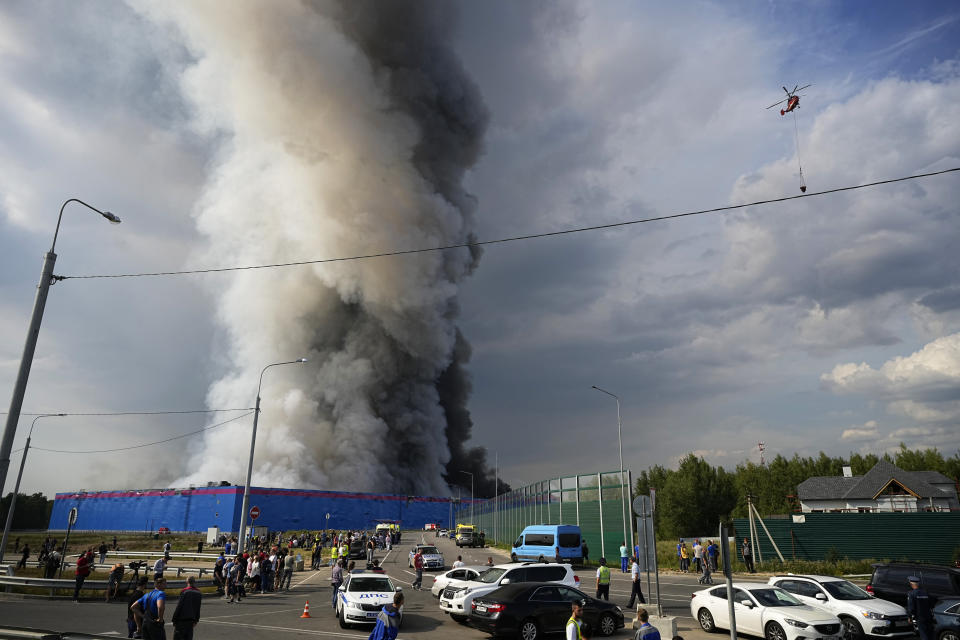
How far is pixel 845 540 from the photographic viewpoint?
28938 mm

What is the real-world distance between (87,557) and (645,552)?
59.4 feet

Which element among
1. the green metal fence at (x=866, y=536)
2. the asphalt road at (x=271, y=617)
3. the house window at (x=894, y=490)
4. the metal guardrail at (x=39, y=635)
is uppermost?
the house window at (x=894, y=490)

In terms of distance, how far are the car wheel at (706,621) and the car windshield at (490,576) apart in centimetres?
517

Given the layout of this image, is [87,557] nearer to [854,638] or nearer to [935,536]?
[854,638]

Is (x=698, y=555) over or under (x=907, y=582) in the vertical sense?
under

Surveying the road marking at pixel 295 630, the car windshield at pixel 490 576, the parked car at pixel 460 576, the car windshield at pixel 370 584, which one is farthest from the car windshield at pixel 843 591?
the road marking at pixel 295 630

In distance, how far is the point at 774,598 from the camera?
1313cm

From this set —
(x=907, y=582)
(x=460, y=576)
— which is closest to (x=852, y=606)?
(x=907, y=582)

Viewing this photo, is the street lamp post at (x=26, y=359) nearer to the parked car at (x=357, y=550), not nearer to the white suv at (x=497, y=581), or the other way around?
the white suv at (x=497, y=581)

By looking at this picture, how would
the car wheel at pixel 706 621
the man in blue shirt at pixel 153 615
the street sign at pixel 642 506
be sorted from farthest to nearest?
the street sign at pixel 642 506, the car wheel at pixel 706 621, the man in blue shirt at pixel 153 615

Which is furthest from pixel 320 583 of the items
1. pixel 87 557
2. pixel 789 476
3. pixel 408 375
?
pixel 789 476

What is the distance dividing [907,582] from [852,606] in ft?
12.4

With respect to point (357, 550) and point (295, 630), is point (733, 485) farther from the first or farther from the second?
point (295, 630)

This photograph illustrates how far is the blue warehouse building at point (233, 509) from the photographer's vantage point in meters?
69.2
